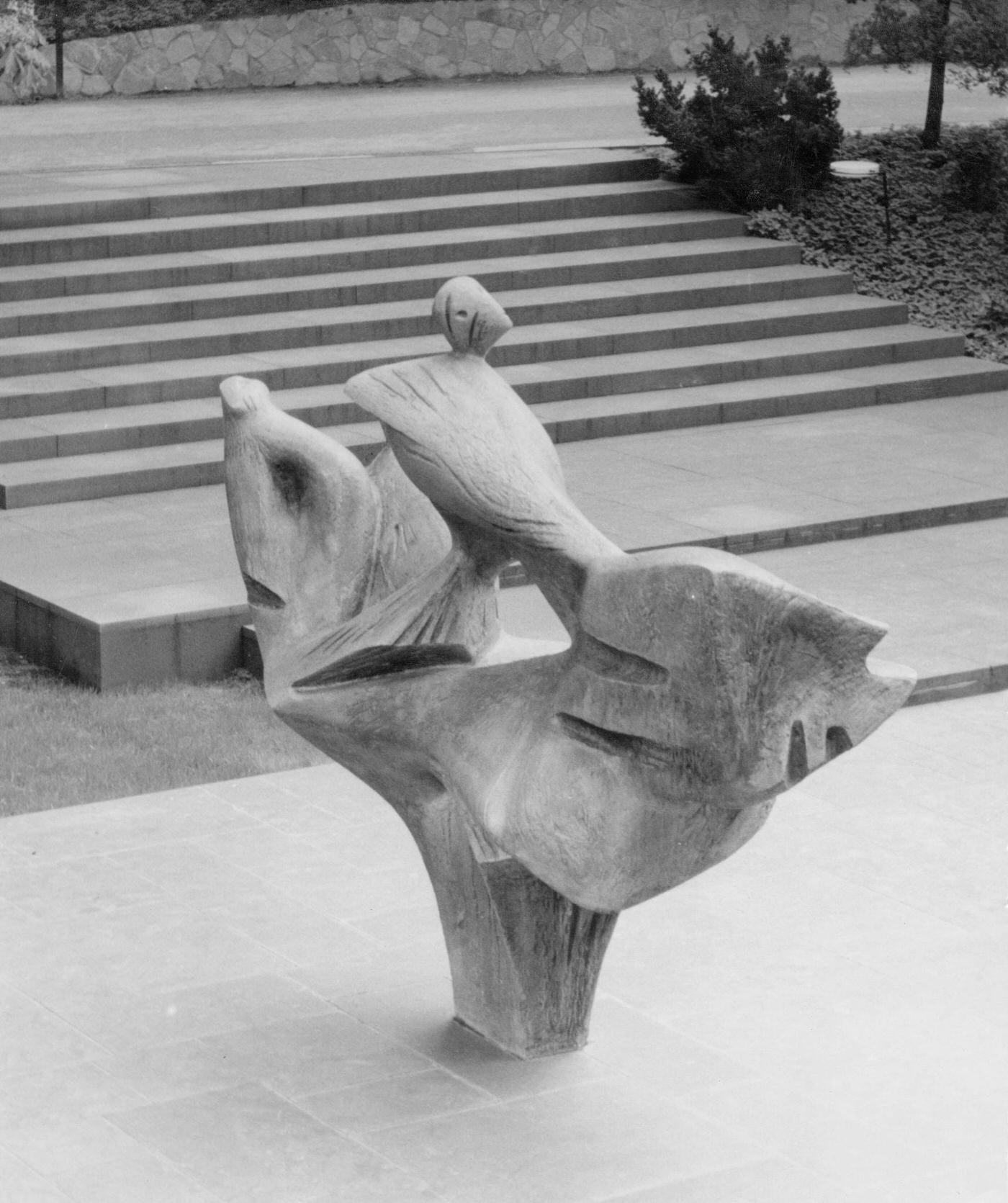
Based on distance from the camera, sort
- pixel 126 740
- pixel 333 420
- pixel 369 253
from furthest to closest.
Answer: pixel 369 253, pixel 333 420, pixel 126 740

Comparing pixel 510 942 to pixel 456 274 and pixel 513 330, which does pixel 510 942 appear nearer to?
pixel 513 330

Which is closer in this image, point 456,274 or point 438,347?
point 438,347

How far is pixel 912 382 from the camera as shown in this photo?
13680mm

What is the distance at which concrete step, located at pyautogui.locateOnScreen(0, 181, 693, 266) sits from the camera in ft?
44.6

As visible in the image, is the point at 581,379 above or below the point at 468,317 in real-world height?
below

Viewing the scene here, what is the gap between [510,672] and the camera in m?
5.05

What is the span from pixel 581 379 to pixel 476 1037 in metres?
7.86

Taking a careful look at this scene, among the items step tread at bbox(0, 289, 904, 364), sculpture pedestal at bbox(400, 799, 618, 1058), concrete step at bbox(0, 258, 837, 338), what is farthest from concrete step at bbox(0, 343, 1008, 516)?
sculpture pedestal at bbox(400, 799, 618, 1058)

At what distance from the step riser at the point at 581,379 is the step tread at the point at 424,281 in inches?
38.4

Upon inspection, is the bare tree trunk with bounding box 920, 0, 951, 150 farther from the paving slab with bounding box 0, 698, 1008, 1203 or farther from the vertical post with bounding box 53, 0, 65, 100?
the paving slab with bounding box 0, 698, 1008, 1203

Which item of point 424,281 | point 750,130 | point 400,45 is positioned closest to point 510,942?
point 424,281

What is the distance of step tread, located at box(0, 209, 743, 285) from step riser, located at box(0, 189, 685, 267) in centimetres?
3

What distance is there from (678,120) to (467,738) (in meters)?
11.9

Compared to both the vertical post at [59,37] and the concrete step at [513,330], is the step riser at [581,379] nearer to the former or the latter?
Result: the concrete step at [513,330]
